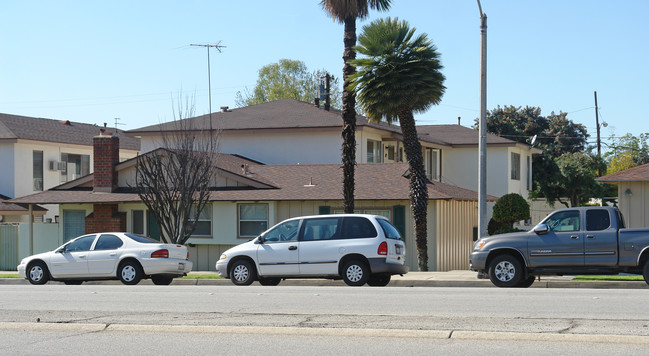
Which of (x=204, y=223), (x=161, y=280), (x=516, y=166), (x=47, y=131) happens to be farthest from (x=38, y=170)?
(x=516, y=166)

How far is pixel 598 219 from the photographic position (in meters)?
18.7

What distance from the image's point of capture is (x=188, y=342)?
404 inches

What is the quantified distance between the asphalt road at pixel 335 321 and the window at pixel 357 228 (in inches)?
130

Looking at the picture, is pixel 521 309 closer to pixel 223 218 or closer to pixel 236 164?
pixel 223 218

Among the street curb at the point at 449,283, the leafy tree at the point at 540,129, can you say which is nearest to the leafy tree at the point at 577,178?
the leafy tree at the point at 540,129

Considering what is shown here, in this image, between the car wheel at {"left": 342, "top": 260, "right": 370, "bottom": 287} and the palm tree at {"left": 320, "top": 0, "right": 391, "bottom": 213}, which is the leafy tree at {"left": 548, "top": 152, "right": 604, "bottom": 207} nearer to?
the palm tree at {"left": 320, "top": 0, "right": 391, "bottom": 213}

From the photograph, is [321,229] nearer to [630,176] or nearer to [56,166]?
[630,176]

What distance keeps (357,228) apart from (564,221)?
467 centimetres

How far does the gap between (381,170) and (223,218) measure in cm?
602

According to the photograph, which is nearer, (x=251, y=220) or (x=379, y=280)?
(x=379, y=280)

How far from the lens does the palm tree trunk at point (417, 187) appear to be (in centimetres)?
2714

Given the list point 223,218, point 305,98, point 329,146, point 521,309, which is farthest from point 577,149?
point 521,309

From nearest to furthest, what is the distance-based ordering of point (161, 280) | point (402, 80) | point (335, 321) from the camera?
point (335, 321), point (161, 280), point (402, 80)

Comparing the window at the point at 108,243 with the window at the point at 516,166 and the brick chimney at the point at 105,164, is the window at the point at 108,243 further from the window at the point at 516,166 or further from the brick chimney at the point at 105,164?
the window at the point at 516,166
